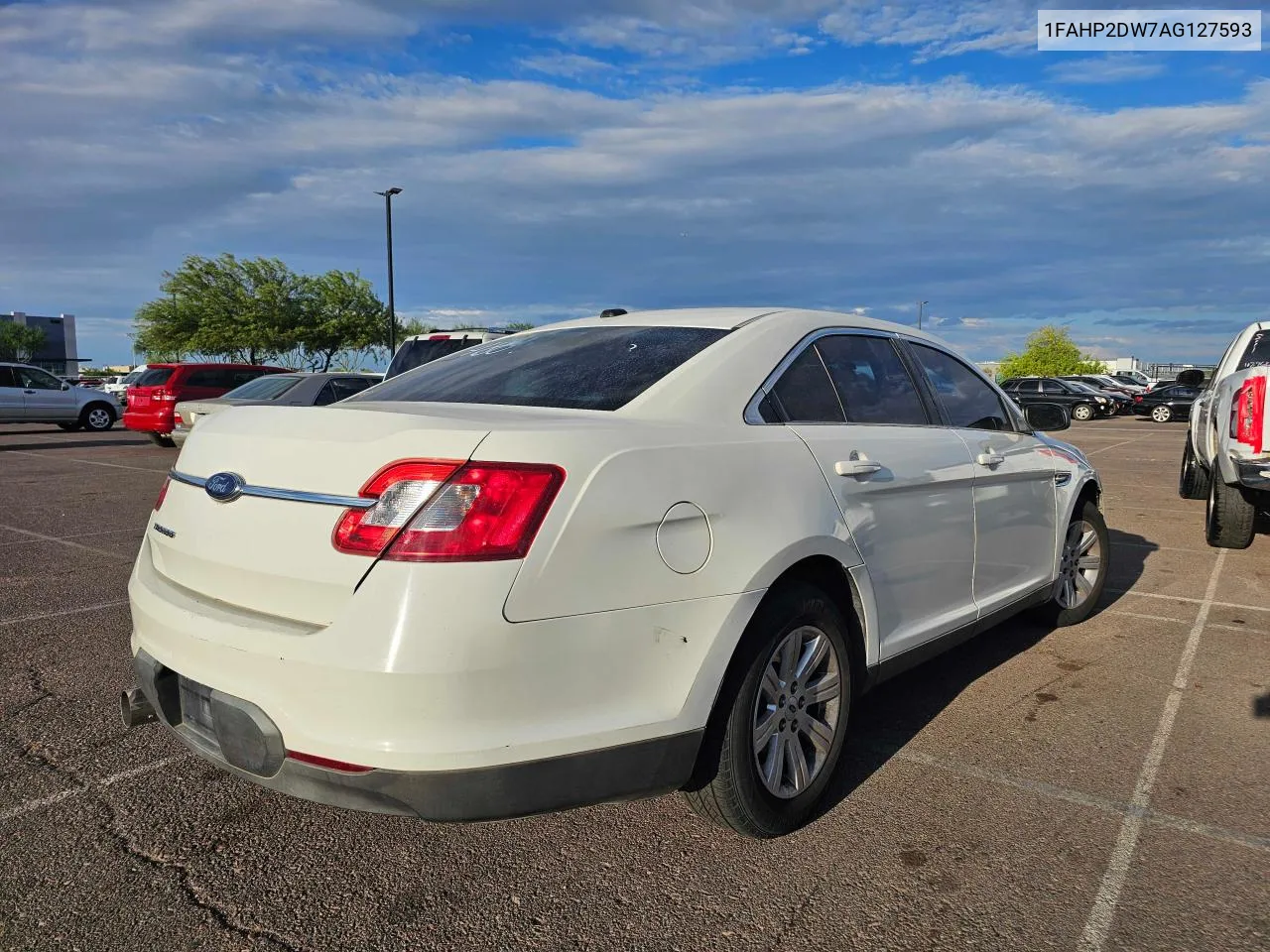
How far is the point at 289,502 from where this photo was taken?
239cm

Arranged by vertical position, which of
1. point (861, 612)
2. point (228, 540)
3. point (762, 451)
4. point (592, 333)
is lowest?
point (861, 612)

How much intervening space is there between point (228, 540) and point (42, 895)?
1058mm

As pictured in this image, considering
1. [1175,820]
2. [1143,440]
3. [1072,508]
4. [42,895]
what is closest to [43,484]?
[42,895]

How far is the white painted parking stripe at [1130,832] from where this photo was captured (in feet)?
7.92

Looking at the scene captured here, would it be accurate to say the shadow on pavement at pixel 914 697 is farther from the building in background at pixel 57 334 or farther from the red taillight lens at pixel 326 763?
the building in background at pixel 57 334

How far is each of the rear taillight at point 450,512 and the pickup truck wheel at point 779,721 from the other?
776mm

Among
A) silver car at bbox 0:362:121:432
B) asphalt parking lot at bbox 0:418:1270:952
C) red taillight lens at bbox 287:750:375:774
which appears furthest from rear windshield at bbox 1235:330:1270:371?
silver car at bbox 0:362:121:432

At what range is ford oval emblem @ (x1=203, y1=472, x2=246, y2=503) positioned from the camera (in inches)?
99.3

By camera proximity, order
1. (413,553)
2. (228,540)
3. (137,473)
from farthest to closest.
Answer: (137,473) < (228,540) < (413,553)

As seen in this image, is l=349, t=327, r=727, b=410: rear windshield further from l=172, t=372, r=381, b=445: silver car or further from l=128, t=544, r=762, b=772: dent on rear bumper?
l=172, t=372, r=381, b=445: silver car

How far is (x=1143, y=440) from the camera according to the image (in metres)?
22.6

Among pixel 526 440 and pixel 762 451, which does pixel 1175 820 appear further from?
pixel 526 440

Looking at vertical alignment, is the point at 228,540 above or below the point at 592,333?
below

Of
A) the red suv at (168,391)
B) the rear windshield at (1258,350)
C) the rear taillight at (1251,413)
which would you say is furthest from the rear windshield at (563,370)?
the red suv at (168,391)
